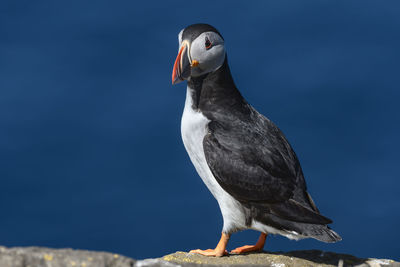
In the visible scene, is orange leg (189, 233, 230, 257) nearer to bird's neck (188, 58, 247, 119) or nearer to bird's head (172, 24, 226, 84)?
bird's neck (188, 58, 247, 119)

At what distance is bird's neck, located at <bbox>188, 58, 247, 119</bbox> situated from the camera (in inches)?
275

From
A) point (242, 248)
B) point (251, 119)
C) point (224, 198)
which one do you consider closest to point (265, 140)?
point (251, 119)

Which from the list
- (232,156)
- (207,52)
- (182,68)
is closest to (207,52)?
(207,52)

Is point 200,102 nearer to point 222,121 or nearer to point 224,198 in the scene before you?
point 222,121

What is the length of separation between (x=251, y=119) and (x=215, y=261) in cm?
149

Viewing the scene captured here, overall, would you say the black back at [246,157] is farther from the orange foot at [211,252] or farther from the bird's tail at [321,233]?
the orange foot at [211,252]

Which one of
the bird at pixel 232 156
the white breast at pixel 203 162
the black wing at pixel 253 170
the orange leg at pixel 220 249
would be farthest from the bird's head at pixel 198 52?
the orange leg at pixel 220 249

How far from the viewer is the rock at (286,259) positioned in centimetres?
675

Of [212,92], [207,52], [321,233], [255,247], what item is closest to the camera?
[321,233]

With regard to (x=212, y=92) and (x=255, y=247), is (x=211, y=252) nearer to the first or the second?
(x=255, y=247)

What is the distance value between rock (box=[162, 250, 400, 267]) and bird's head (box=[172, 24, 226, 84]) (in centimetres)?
178

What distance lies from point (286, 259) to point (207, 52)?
2.18 meters

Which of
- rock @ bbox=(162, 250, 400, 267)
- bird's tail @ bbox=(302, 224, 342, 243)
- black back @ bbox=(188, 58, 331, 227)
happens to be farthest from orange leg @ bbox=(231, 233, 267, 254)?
bird's tail @ bbox=(302, 224, 342, 243)

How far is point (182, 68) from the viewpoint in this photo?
268 inches
